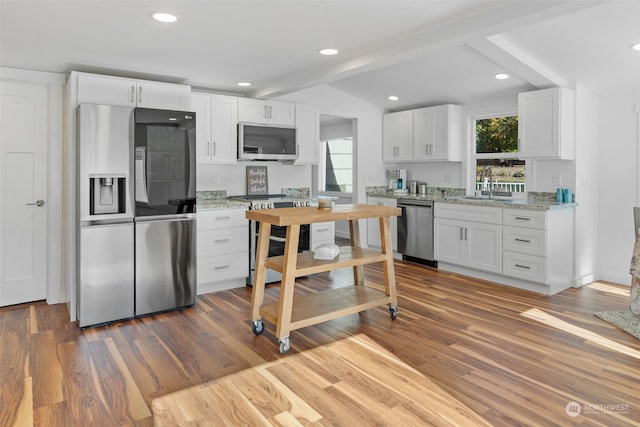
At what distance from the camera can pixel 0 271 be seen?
12.7 feet

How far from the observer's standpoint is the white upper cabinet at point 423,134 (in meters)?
5.50

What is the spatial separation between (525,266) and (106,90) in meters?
4.31

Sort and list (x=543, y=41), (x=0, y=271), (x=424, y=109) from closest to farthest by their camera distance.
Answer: (x=543, y=41) → (x=0, y=271) → (x=424, y=109)

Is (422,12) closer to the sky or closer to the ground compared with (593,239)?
closer to the sky

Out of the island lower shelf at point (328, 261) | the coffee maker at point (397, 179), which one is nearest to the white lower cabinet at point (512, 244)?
the coffee maker at point (397, 179)

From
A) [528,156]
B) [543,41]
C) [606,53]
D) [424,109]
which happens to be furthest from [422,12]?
[424,109]

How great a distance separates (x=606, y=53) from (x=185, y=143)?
3736 millimetres

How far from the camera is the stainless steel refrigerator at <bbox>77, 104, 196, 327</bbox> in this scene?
3367 mm

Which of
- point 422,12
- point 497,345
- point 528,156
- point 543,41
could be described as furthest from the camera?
point 528,156

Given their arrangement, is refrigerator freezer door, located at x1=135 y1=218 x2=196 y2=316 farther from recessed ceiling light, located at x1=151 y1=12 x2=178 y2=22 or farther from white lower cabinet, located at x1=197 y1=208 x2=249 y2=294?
recessed ceiling light, located at x1=151 y1=12 x2=178 y2=22

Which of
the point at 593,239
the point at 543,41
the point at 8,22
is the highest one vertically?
the point at 543,41

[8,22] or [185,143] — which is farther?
[185,143]

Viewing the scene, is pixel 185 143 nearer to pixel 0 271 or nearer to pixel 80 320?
pixel 80 320

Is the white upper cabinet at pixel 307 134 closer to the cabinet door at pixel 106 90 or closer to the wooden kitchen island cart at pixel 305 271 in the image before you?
the wooden kitchen island cart at pixel 305 271
